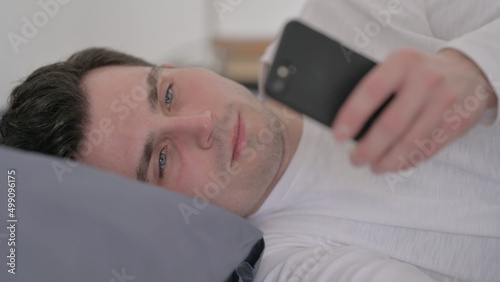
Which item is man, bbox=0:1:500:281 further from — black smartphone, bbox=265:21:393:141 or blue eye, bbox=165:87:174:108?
black smartphone, bbox=265:21:393:141

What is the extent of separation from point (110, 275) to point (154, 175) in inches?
11.9

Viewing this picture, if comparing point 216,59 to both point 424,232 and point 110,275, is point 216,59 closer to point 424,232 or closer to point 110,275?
point 424,232

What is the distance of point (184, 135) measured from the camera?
829 millimetres

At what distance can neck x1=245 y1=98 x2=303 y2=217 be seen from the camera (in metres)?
0.94

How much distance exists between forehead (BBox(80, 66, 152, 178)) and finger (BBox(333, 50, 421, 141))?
488 millimetres

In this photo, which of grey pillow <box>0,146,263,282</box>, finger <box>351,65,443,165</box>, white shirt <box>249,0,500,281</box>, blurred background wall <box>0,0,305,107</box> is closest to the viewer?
finger <box>351,65,443,165</box>

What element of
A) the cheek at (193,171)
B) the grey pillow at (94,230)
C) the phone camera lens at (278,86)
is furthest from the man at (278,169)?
the phone camera lens at (278,86)

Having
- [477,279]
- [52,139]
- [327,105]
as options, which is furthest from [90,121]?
[477,279]

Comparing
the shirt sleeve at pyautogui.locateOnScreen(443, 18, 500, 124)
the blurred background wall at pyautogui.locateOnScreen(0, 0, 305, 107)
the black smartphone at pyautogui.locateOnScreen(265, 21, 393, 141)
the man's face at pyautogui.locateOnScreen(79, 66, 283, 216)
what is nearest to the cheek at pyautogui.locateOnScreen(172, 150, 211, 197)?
the man's face at pyautogui.locateOnScreen(79, 66, 283, 216)

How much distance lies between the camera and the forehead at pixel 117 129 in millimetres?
813

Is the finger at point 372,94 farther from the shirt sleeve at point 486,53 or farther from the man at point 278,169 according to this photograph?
the man at point 278,169

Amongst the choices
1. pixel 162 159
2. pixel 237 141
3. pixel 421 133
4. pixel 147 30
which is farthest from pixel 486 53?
pixel 147 30

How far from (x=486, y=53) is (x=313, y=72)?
0.20 m

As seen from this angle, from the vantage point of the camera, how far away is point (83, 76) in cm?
96
